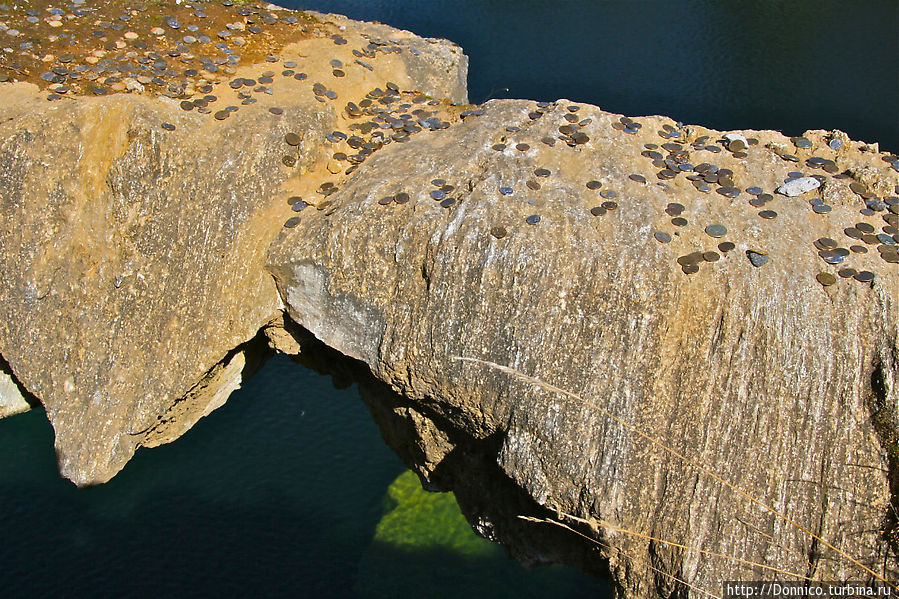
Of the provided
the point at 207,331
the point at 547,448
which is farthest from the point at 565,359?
the point at 207,331

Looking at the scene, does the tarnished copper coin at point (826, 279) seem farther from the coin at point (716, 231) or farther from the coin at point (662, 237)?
the coin at point (662, 237)

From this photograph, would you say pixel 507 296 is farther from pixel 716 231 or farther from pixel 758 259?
pixel 758 259

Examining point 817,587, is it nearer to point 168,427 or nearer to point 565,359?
point 565,359

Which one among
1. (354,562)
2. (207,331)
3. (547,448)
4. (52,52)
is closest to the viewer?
(547,448)

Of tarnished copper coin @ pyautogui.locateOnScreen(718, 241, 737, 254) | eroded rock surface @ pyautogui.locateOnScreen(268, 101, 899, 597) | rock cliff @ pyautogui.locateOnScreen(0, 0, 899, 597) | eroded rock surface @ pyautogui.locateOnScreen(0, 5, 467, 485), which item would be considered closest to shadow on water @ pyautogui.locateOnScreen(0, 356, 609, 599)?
rock cliff @ pyautogui.locateOnScreen(0, 0, 899, 597)

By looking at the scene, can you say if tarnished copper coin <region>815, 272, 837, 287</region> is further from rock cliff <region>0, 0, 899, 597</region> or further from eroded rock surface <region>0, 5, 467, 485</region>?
eroded rock surface <region>0, 5, 467, 485</region>
